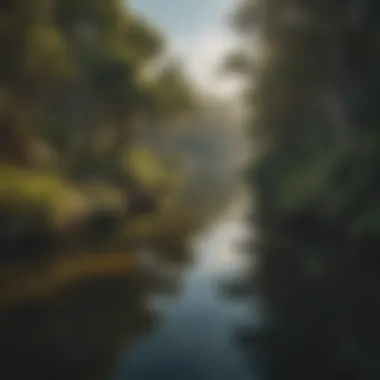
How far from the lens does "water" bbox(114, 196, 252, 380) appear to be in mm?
1214

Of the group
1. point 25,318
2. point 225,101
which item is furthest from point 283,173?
point 25,318

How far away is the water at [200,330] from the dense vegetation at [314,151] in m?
0.09

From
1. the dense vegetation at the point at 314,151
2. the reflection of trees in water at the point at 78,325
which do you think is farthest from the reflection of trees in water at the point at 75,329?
the dense vegetation at the point at 314,151

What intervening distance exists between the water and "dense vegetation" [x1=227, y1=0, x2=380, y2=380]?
9 cm

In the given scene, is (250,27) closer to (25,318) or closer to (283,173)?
(283,173)

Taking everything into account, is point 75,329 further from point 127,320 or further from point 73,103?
point 73,103

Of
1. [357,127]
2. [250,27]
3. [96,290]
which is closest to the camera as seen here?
[96,290]

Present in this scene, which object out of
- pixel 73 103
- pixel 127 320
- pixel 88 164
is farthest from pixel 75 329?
pixel 73 103

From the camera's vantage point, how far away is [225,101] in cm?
157

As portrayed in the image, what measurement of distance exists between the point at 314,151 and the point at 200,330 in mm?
728

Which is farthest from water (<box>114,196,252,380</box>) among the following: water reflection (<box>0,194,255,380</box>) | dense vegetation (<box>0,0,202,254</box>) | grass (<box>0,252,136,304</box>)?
dense vegetation (<box>0,0,202,254</box>)

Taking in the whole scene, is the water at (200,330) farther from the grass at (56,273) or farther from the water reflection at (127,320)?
the grass at (56,273)

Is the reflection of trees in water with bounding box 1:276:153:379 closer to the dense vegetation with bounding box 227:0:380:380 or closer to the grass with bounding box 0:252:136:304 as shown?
the grass with bounding box 0:252:136:304

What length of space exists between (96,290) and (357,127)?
2.87 ft
